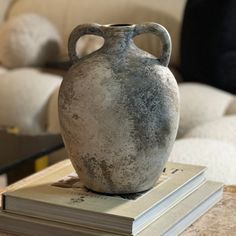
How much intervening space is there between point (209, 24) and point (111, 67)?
167cm

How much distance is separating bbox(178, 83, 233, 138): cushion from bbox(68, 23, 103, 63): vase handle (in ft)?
3.97

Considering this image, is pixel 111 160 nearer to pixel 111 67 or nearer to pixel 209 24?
pixel 111 67

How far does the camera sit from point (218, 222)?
1.07 m

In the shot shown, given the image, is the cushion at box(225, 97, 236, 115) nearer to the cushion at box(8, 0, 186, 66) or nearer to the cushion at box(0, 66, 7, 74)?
the cushion at box(8, 0, 186, 66)

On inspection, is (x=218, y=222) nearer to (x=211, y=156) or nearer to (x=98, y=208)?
(x=98, y=208)

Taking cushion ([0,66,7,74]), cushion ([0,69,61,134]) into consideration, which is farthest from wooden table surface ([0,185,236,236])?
cushion ([0,66,7,74])

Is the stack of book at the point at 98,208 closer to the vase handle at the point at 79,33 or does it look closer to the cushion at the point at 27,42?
the vase handle at the point at 79,33

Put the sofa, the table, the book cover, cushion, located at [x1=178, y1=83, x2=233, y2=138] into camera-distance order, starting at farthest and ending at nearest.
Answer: cushion, located at [x1=178, y1=83, x2=233, y2=138] → the table → the sofa → the book cover

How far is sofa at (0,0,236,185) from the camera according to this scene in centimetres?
167

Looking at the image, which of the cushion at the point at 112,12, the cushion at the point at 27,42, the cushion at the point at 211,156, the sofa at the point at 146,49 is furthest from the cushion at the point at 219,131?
the cushion at the point at 27,42

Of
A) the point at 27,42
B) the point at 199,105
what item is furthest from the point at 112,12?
the point at 199,105

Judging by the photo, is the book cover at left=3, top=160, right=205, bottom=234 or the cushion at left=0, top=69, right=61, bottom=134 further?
the cushion at left=0, top=69, right=61, bottom=134

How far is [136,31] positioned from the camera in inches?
41.1

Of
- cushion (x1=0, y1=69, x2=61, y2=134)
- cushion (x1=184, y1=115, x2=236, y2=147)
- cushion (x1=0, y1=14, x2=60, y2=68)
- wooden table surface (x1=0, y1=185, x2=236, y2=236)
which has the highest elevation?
wooden table surface (x1=0, y1=185, x2=236, y2=236)
